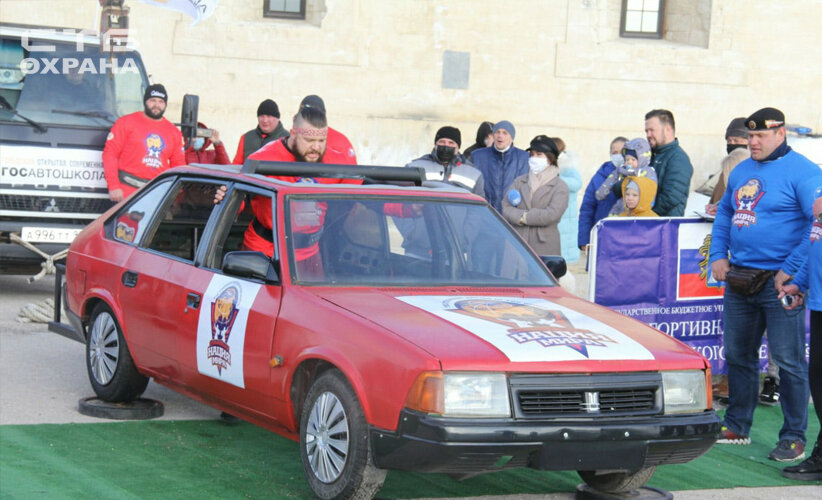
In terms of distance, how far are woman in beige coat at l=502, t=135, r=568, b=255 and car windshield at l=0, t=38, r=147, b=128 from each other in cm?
433

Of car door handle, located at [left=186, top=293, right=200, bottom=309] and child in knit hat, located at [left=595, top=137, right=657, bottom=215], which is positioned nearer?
car door handle, located at [left=186, top=293, right=200, bottom=309]

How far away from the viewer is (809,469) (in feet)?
23.3

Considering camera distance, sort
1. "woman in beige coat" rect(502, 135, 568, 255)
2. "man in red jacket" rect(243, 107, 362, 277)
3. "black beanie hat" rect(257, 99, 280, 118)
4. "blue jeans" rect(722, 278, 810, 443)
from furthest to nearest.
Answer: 1. "black beanie hat" rect(257, 99, 280, 118)
2. "woman in beige coat" rect(502, 135, 568, 255)
3. "blue jeans" rect(722, 278, 810, 443)
4. "man in red jacket" rect(243, 107, 362, 277)

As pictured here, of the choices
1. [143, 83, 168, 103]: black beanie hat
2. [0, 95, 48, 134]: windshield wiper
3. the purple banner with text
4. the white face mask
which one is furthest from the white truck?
the purple banner with text

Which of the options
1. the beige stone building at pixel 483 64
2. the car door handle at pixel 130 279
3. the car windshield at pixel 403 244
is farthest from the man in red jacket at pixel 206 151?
the beige stone building at pixel 483 64

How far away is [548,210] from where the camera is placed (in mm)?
10086

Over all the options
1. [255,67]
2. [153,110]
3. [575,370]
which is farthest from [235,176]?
[255,67]

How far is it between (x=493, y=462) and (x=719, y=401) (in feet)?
13.7

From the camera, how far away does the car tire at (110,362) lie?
7.48 meters

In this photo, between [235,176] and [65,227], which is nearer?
[235,176]

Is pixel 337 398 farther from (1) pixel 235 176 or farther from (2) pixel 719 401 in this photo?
(2) pixel 719 401

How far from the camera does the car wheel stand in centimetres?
624

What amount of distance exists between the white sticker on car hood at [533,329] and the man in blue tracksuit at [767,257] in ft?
5.80

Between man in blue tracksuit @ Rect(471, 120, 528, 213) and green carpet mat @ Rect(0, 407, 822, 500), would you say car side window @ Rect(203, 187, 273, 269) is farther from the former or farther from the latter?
man in blue tracksuit @ Rect(471, 120, 528, 213)
